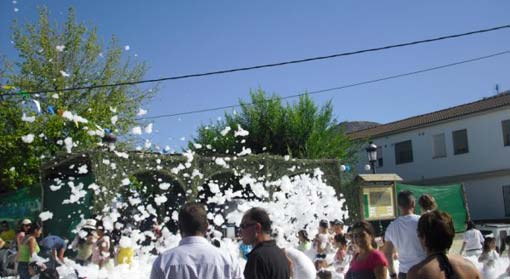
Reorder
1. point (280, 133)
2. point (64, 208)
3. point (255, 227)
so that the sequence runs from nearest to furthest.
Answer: point (255, 227) < point (64, 208) < point (280, 133)

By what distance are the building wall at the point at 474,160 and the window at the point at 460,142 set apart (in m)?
0.16

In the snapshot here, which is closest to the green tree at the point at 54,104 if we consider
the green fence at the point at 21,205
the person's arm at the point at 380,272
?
the green fence at the point at 21,205

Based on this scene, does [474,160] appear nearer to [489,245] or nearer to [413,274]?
[489,245]

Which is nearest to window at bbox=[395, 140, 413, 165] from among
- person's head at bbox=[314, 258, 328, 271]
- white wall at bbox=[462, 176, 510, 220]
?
white wall at bbox=[462, 176, 510, 220]

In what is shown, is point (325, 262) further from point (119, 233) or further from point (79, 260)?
point (119, 233)

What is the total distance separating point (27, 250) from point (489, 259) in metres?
8.38

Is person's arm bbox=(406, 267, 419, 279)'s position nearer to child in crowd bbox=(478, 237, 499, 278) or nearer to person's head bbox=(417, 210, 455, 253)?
person's head bbox=(417, 210, 455, 253)

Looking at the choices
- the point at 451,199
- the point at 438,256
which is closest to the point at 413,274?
the point at 438,256

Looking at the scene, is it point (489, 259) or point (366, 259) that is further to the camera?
point (489, 259)

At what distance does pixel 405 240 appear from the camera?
5379 millimetres

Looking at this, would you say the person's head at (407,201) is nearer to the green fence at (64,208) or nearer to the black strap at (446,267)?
the black strap at (446,267)

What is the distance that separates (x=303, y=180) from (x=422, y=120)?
1441cm

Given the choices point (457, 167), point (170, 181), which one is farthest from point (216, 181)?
point (457, 167)

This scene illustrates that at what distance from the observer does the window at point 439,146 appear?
27.4 meters
